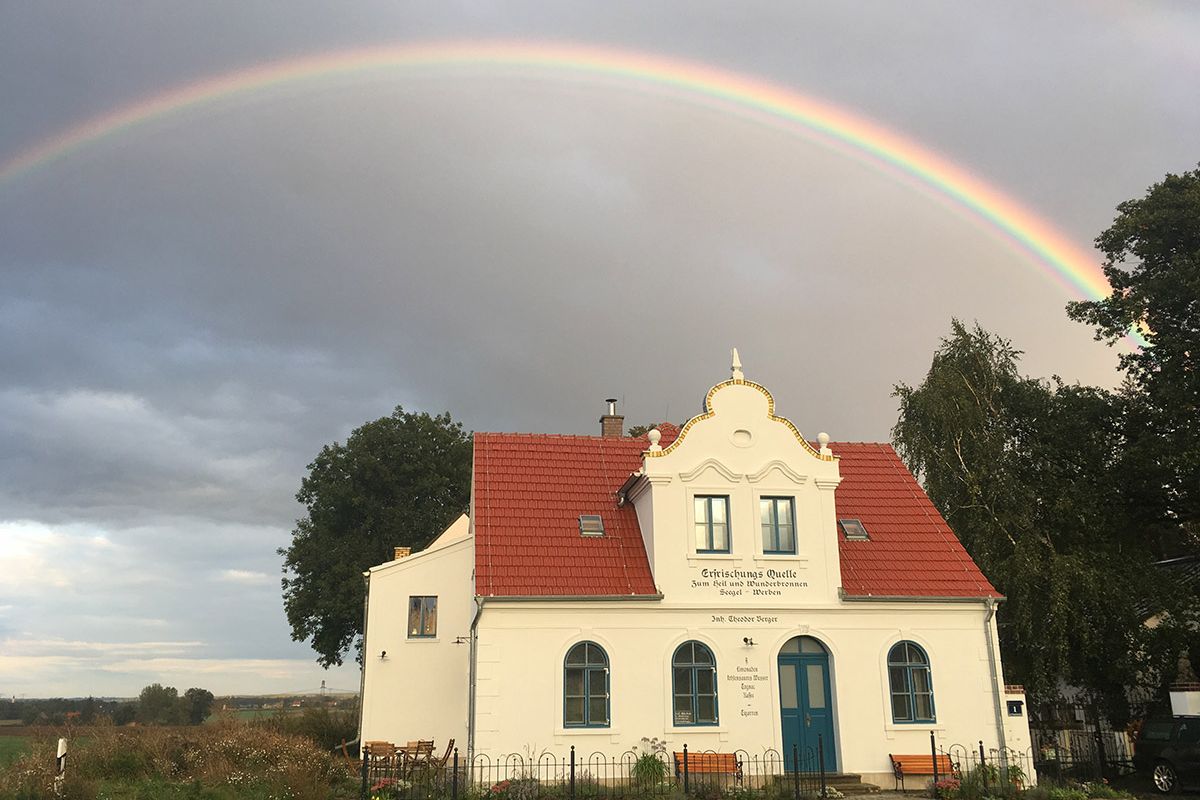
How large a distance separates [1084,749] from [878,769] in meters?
8.95

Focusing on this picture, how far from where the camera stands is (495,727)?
1834 centimetres

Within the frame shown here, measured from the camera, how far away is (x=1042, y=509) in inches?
1177

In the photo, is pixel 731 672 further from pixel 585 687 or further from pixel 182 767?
pixel 182 767

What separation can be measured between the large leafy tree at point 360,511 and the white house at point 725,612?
68.4 ft

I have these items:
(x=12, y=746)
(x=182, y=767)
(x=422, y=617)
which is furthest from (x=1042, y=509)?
(x=12, y=746)

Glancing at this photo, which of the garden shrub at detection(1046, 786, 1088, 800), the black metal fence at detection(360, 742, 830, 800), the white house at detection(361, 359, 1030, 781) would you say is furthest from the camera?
the white house at detection(361, 359, 1030, 781)

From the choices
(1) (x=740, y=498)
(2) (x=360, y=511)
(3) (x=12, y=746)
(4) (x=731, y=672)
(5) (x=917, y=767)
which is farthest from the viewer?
(2) (x=360, y=511)

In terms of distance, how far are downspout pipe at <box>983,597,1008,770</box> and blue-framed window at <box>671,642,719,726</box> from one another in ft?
21.5

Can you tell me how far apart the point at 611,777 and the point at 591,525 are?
5740 mm

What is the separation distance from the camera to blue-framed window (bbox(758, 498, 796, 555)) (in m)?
20.8

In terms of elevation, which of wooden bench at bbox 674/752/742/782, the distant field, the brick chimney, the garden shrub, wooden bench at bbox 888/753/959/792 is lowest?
the garden shrub

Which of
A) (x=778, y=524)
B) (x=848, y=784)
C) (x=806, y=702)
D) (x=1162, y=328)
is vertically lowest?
(x=848, y=784)

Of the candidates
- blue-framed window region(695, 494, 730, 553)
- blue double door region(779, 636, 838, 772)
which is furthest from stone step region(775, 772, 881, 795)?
blue-framed window region(695, 494, 730, 553)

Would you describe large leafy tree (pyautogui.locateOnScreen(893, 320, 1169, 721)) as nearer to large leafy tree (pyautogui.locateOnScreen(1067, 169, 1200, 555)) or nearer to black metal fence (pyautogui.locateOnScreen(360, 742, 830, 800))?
large leafy tree (pyautogui.locateOnScreen(1067, 169, 1200, 555))
